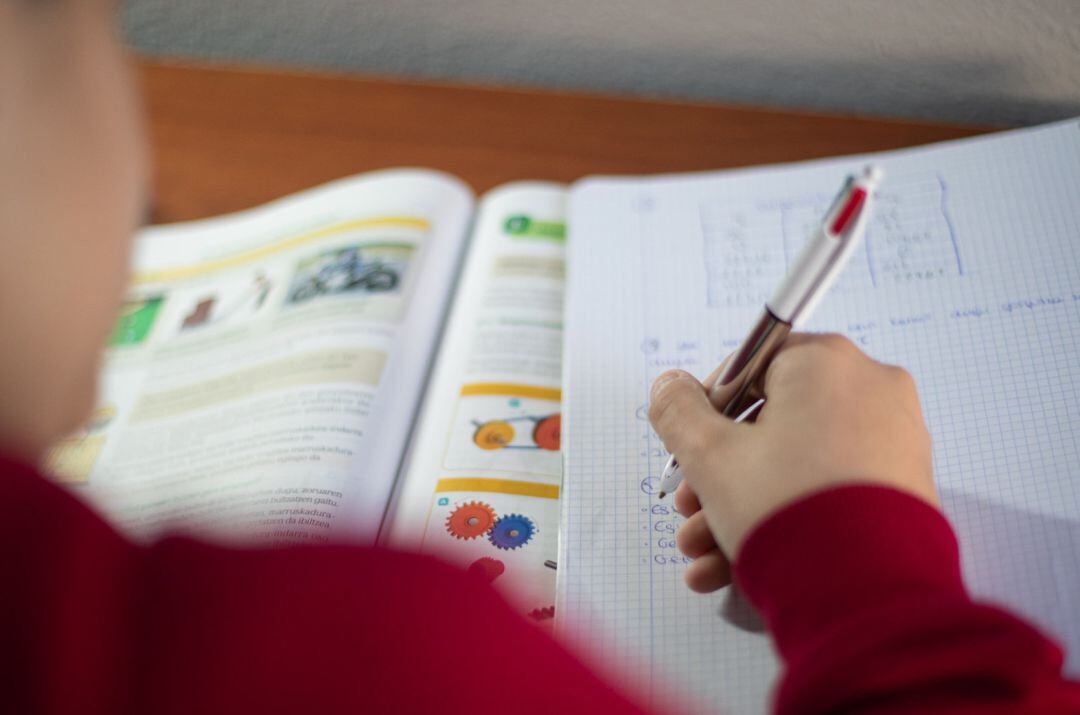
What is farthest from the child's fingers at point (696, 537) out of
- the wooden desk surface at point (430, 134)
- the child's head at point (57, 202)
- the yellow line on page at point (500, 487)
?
the wooden desk surface at point (430, 134)

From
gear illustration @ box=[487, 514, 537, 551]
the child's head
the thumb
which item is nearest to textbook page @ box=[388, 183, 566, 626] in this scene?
gear illustration @ box=[487, 514, 537, 551]

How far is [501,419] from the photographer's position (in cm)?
54

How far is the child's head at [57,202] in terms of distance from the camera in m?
0.27

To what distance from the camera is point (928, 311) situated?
0.51 meters

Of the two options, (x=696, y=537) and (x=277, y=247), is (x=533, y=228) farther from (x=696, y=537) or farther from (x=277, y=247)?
(x=696, y=537)

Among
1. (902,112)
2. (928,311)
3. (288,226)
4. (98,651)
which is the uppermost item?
(902,112)

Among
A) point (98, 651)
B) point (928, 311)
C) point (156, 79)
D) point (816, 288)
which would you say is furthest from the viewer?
point (156, 79)

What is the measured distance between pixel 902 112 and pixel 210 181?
563mm

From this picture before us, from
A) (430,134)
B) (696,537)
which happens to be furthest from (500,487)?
(430,134)

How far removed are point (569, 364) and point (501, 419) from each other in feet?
0.17

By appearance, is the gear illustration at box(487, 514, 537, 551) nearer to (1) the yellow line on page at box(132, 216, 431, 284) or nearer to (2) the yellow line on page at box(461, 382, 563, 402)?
(2) the yellow line on page at box(461, 382, 563, 402)

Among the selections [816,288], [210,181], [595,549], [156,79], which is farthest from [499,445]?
[156,79]

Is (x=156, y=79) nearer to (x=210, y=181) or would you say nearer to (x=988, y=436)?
(x=210, y=181)

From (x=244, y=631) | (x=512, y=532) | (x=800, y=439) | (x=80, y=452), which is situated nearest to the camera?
(x=244, y=631)
